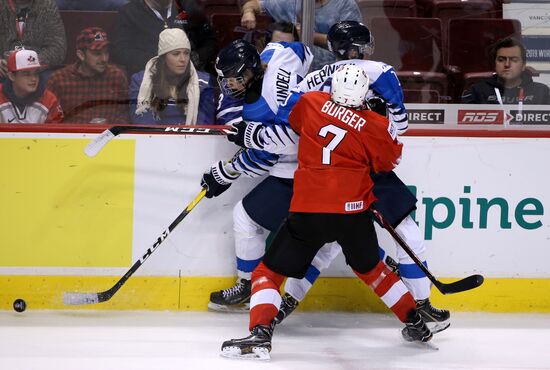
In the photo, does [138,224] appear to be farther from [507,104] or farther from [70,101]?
[507,104]

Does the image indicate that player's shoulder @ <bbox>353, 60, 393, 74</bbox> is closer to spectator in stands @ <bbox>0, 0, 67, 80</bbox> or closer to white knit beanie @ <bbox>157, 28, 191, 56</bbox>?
white knit beanie @ <bbox>157, 28, 191, 56</bbox>

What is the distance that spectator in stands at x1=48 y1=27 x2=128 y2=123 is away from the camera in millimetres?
4508

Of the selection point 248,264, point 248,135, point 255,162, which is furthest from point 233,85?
point 248,264

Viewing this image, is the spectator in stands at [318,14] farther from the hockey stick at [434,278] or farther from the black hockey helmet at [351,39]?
the hockey stick at [434,278]

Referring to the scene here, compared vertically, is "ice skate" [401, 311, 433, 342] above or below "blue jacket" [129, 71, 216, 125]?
below

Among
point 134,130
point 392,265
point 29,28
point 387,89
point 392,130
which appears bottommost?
point 392,265

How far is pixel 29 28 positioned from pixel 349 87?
150cm

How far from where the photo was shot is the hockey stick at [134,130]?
14.4 feet

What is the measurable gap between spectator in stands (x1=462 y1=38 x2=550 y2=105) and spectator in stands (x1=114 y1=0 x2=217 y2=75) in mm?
1195

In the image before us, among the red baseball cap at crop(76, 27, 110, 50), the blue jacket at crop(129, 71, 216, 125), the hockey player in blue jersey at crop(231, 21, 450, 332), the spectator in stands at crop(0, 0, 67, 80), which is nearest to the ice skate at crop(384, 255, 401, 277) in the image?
the hockey player in blue jersey at crop(231, 21, 450, 332)

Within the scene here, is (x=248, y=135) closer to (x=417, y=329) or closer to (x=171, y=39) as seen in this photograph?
(x=171, y=39)

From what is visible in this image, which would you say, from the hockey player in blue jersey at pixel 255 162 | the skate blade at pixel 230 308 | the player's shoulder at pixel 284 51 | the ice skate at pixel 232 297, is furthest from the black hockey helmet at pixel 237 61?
the skate blade at pixel 230 308

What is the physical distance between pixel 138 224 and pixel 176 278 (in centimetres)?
29

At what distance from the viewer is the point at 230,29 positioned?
15.0ft
